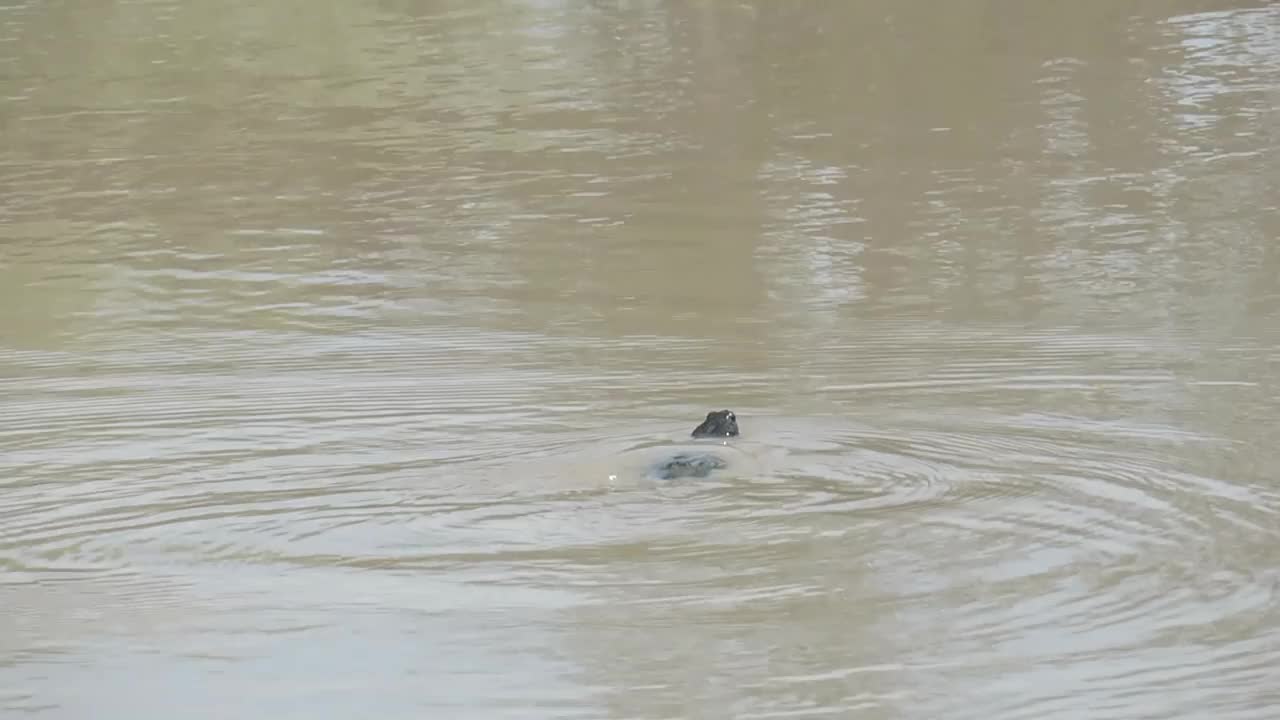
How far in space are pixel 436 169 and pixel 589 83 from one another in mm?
2049

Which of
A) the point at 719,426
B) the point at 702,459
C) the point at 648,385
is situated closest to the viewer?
the point at 702,459

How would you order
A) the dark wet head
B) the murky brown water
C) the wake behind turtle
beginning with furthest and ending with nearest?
the dark wet head < the wake behind turtle < the murky brown water

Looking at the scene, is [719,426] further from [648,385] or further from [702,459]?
[648,385]

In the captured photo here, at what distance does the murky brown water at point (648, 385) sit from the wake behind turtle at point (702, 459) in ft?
0.20

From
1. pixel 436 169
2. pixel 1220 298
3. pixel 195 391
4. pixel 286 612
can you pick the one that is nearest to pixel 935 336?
pixel 1220 298

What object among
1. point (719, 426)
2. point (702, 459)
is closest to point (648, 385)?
point (719, 426)

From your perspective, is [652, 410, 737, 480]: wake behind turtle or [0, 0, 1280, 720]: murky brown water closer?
[0, 0, 1280, 720]: murky brown water

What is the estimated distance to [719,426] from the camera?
5.33 m

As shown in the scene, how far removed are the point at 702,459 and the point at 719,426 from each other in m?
0.21

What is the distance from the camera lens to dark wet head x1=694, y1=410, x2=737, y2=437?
5320mm

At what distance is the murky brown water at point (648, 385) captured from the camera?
4156mm

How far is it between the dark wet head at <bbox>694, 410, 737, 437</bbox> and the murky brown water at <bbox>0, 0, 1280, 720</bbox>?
0.09 metres

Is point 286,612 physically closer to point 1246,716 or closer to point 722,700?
point 722,700

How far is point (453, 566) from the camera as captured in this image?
4625mm
